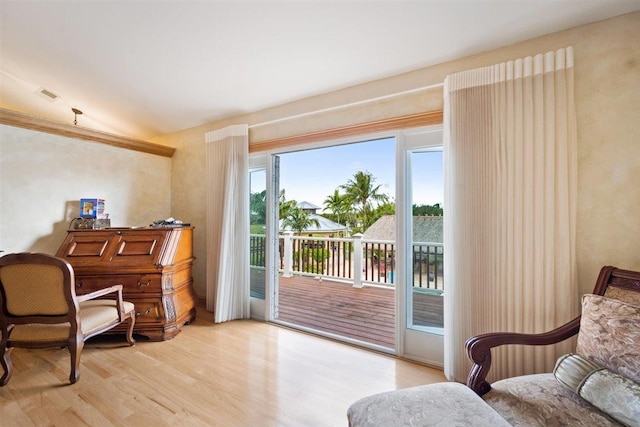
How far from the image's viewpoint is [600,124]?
178 cm

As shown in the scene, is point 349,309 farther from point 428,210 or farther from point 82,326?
point 82,326

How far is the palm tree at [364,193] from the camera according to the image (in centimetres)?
755

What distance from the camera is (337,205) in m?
8.03

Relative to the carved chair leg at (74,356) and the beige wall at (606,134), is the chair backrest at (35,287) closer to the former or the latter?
the carved chair leg at (74,356)

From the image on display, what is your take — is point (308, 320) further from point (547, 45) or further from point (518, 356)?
point (547, 45)

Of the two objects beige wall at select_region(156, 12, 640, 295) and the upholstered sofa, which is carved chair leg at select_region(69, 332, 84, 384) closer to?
the upholstered sofa

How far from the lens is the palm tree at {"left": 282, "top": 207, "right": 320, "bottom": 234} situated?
7180 mm

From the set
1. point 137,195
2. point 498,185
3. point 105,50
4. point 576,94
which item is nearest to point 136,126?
point 137,195

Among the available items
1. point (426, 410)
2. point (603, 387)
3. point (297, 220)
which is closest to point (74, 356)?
point (426, 410)

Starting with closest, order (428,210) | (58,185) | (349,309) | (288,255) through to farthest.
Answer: (428,210), (58,185), (349,309), (288,255)

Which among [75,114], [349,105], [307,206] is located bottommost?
[307,206]

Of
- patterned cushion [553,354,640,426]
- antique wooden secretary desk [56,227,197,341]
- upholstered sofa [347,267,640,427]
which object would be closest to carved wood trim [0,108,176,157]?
antique wooden secretary desk [56,227,197,341]

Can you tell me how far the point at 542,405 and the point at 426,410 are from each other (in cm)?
55

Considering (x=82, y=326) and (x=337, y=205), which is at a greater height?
(x=337, y=205)
